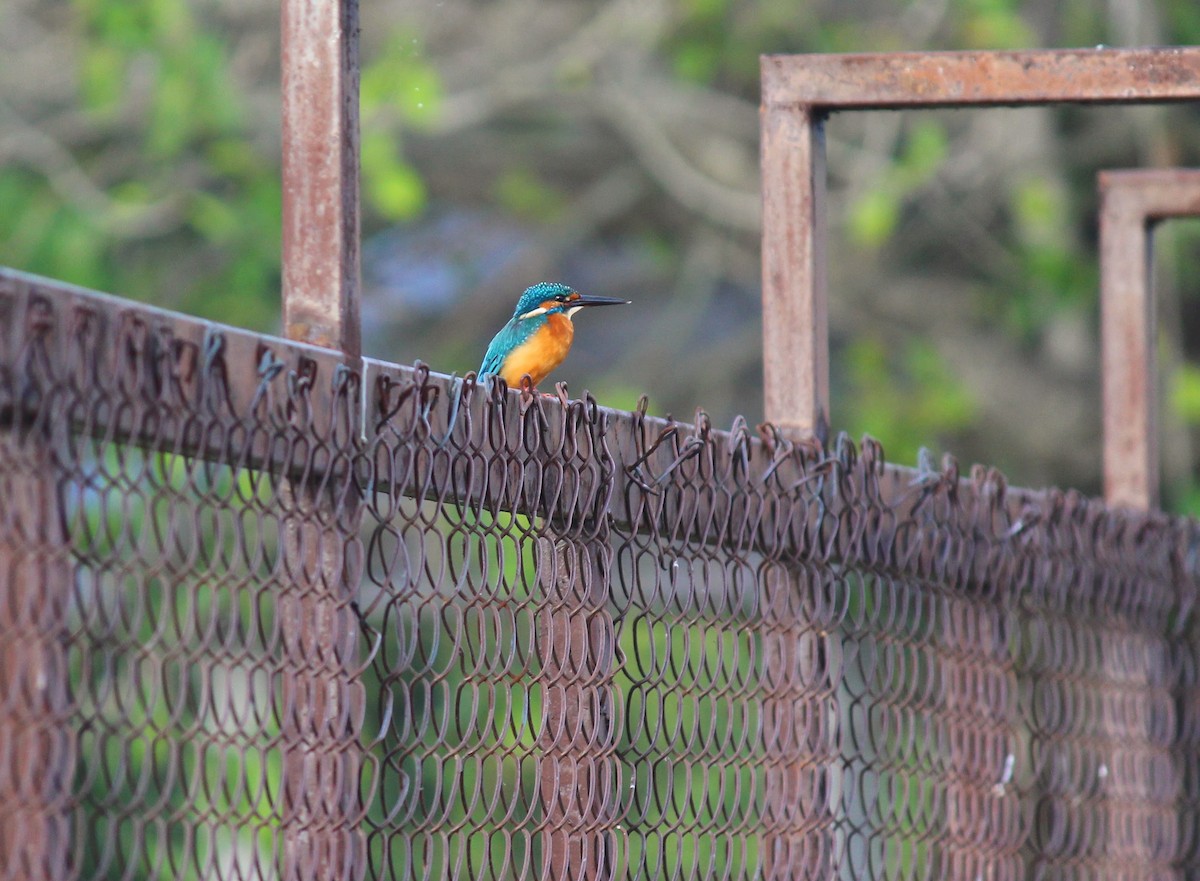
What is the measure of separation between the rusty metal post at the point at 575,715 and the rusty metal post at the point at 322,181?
0.34 meters

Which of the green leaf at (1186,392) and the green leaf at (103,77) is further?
the green leaf at (1186,392)

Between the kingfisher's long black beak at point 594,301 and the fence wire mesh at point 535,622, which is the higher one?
the kingfisher's long black beak at point 594,301

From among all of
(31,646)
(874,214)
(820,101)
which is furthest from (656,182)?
(31,646)

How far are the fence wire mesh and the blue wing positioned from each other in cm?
99

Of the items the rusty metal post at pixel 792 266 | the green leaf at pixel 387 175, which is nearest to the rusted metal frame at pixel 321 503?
the rusty metal post at pixel 792 266

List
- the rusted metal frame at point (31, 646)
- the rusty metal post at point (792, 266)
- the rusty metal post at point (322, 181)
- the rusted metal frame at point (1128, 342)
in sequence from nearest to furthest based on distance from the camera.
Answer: the rusted metal frame at point (31, 646) → the rusty metal post at point (322, 181) → the rusty metal post at point (792, 266) → the rusted metal frame at point (1128, 342)

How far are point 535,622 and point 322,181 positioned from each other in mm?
487

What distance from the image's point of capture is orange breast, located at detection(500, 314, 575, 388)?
342cm

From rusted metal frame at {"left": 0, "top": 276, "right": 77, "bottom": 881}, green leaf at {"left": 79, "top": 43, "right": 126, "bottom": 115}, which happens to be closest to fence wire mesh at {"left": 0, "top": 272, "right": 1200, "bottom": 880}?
rusted metal frame at {"left": 0, "top": 276, "right": 77, "bottom": 881}

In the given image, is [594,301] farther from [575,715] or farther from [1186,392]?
[1186,392]

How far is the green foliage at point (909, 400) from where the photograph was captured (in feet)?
24.0

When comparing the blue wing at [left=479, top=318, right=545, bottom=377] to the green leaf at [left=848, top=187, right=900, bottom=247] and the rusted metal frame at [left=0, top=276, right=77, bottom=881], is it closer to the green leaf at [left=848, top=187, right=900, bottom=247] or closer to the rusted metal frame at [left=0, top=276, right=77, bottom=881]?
the rusted metal frame at [left=0, top=276, right=77, bottom=881]

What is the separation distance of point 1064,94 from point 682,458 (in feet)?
2.89

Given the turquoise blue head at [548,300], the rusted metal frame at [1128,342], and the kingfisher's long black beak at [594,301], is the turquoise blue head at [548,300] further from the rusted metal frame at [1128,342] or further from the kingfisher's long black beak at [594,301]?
the rusted metal frame at [1128,342]
